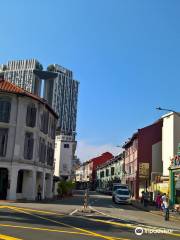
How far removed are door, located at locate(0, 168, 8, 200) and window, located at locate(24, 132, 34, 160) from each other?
2.75 metres

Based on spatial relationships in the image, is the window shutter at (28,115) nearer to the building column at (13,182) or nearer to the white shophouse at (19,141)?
the white shophouse at (19,141)

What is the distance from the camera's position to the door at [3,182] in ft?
142

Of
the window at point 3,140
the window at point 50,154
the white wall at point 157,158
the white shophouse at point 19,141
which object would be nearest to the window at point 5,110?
the white shophouse at point 19,141

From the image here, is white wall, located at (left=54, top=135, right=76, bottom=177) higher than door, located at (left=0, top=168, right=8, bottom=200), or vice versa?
white wall, located at (left=54, top=135, right=76, bottom=177)

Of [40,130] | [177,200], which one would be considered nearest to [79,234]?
[177,200]

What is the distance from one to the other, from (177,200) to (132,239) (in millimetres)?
26102

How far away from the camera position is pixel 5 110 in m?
43.9

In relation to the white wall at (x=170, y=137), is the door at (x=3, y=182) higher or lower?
lower

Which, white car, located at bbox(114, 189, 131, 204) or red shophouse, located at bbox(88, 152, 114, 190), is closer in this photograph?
white car, located at bbox(114, 189, 131, 204)

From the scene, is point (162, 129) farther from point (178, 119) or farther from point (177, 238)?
point (177, 238)

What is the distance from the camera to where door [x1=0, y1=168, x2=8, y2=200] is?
142 ft

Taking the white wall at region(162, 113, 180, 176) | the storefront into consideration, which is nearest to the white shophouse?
the storefront

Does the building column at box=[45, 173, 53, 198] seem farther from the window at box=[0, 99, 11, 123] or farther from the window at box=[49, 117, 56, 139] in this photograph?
the window at box=[0, 99, 11, 123]

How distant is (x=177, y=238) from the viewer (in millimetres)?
18172
